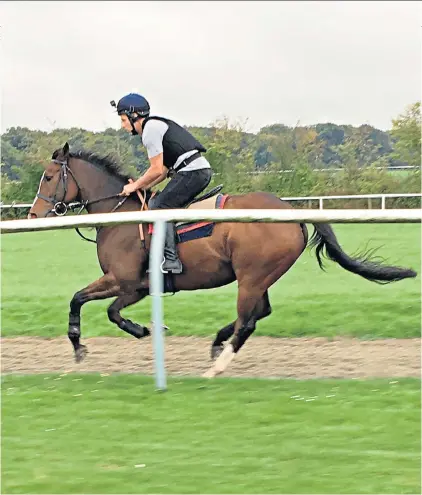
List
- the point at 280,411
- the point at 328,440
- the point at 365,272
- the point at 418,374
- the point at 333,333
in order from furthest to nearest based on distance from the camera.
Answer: the point at 333,333 < the point at 365,272 < the point at 418,374 < the point at 280,411 < the point at 328,440

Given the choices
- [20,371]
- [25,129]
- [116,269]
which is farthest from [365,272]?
[25,129]

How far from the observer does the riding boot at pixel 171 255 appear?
766cm

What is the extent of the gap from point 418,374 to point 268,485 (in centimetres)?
304

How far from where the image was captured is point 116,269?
7992 mm

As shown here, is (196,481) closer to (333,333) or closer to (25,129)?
(333,333)

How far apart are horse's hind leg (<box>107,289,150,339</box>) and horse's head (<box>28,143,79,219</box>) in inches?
46.3

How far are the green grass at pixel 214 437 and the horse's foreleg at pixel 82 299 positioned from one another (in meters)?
1.37

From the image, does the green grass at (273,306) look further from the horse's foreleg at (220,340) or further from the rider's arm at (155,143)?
the rider's arm at (155,143)

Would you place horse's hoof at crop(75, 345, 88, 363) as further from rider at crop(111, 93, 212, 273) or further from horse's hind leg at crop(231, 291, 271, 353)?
horse's hind leg at crop(231, 291, 271, 353)

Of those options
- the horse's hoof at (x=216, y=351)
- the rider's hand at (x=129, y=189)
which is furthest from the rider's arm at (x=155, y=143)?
the horse's hoof at (x=216, y=351)

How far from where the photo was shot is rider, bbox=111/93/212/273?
25.5 ft

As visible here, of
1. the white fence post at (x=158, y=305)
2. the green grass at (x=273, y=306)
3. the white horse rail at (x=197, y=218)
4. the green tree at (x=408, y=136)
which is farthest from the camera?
the green tree at (x=408, y=136)

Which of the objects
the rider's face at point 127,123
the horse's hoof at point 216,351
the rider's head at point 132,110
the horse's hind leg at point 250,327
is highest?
the rider's head at point 132,110

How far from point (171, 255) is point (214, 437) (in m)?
2.98
